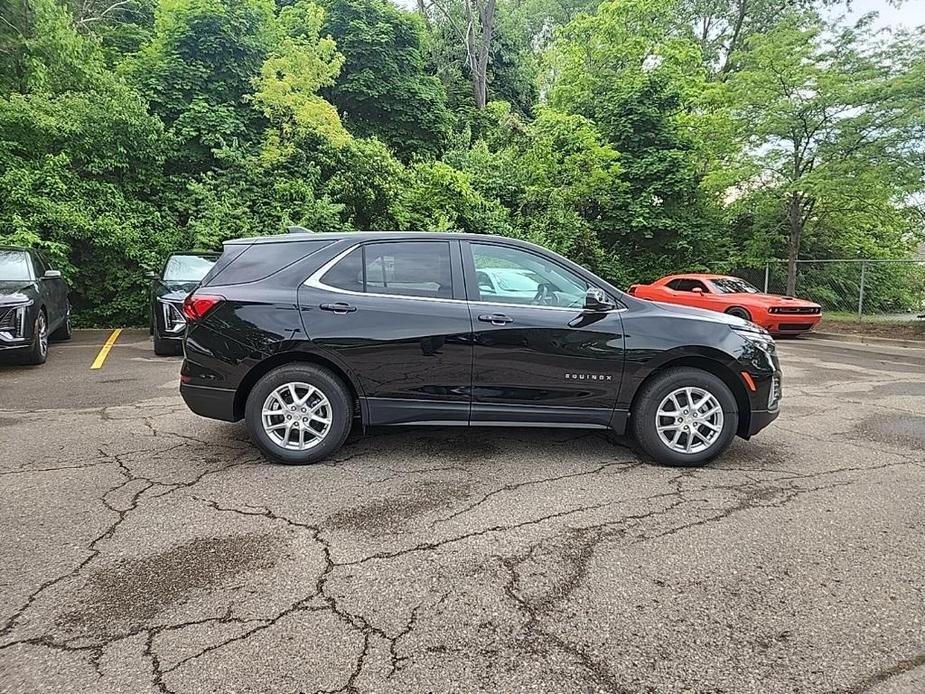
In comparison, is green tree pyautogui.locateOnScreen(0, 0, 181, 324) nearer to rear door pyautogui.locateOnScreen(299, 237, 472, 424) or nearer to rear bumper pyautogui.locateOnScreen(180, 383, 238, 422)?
rear bumper pyautogui.locateOnScreen(180, 383, 238, 422)

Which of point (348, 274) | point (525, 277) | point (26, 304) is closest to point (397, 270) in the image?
point (348, 274)

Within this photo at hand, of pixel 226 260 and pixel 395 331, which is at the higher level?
pixel 226 260

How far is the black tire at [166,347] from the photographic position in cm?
923

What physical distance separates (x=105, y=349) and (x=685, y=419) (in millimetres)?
9226

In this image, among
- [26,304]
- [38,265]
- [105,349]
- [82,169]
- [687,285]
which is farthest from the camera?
[687,285]

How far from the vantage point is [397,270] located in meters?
4.46

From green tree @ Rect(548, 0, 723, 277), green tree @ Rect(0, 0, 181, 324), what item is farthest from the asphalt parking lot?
green tree @ Rect(548, 0, 723, 277)

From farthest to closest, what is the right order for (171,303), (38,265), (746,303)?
(746,303), (38,265), (171,303)

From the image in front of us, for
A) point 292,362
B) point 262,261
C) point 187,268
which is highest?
point 187,268

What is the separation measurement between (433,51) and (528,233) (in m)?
16.5

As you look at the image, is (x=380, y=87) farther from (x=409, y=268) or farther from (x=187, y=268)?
(x=409, y=268)

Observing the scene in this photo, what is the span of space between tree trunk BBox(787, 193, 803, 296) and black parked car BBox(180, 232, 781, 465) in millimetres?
14446

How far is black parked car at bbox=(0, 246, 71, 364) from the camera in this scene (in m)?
7.46

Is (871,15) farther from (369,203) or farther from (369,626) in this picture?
(369,626)
